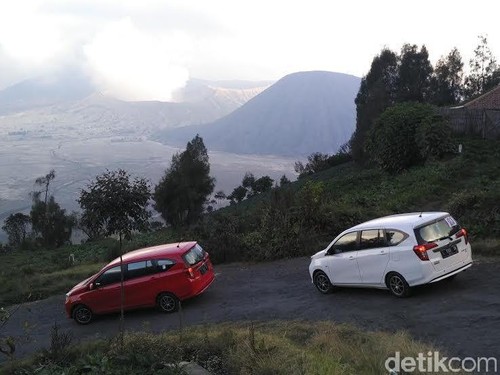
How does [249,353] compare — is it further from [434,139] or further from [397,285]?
[434,139]

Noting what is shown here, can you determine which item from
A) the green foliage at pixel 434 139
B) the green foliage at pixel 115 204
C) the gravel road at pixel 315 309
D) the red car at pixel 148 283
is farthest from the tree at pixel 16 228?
the green foliage at pixel 115 204

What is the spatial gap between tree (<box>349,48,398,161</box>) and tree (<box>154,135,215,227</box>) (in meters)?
18.9

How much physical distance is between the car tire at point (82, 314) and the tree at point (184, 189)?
43.9m

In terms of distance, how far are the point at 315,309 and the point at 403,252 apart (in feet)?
7.69

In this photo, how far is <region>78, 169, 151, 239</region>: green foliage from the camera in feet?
32.9

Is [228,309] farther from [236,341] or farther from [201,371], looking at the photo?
[201,371]

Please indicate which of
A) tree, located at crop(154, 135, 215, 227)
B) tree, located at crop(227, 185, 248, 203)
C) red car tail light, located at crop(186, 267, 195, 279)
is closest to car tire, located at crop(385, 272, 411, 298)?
red car tail light, located at crop(186, 267, 195, 279)

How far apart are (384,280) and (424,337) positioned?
8.10 feet

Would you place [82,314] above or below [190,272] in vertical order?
below

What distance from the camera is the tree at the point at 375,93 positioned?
2442 inches

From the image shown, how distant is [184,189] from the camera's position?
197ft

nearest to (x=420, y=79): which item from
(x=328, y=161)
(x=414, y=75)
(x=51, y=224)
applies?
(x=414, y=75)

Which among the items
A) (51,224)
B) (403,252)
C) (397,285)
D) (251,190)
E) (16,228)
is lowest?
(16,228)

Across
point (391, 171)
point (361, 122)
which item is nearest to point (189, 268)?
point (391, 171)
